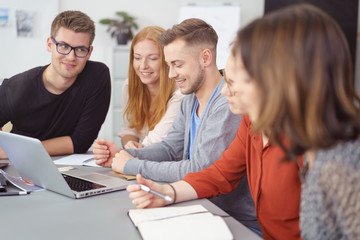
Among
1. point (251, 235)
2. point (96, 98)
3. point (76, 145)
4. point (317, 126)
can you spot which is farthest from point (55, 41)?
point (317, 126)

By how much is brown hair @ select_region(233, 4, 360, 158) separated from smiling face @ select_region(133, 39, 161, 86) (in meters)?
1.52

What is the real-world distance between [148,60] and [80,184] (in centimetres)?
108

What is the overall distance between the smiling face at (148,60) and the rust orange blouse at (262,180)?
1.01 metres

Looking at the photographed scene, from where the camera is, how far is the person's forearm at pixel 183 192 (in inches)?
45.0

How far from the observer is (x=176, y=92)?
2.17m

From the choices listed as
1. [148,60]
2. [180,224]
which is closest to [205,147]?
[180,224]

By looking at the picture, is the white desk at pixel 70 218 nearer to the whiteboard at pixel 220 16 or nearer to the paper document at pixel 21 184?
the paper document at pixel 21 184

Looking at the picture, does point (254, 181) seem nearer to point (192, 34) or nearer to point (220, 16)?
point (192, 34)

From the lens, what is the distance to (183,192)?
117 cm

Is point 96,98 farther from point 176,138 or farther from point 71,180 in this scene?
point 71,180

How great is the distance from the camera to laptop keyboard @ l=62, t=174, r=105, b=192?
1.24 m

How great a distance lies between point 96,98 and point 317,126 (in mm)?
1649

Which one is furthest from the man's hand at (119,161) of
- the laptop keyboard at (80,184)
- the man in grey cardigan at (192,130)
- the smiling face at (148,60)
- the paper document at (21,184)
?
the smiling face at (148,60)

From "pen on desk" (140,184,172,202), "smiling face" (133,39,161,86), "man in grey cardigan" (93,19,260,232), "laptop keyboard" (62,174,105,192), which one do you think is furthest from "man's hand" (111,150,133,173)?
"smiling face" (133,39,161,86)
